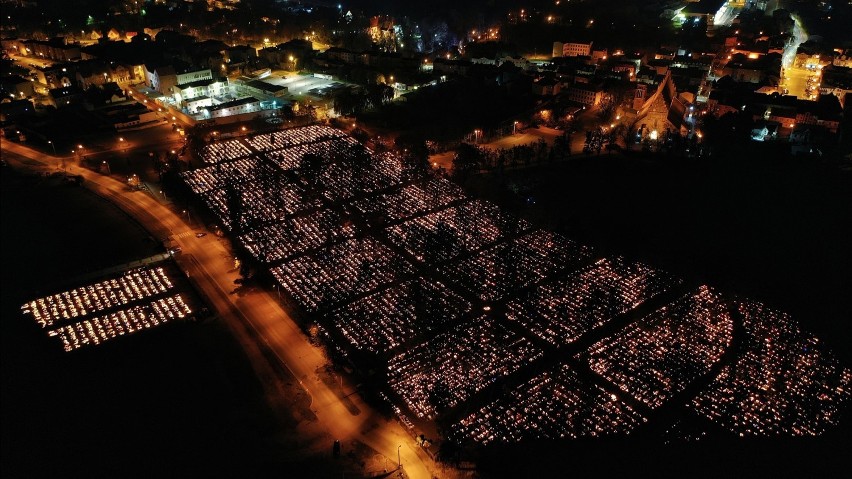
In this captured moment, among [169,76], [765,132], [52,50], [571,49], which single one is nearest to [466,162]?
[765,132]

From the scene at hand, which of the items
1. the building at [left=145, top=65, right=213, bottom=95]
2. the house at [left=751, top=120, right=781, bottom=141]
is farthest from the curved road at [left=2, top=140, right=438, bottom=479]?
the house at [left=751, top=120, right=781, bottom=141]

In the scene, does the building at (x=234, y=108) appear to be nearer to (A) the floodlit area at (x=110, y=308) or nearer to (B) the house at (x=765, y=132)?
(A) the floodlit area at (x=110, y=308)

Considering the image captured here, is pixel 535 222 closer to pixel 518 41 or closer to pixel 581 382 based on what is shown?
pixel 581 382

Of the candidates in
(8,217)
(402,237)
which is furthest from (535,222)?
(8,217)

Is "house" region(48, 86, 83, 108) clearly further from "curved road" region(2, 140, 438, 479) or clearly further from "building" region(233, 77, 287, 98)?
"building" region(233, 77, 287, 98)

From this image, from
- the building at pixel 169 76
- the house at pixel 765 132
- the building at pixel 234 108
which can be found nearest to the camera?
the house at pixel 765 132

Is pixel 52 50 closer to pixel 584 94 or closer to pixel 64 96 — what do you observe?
pixel 64 96

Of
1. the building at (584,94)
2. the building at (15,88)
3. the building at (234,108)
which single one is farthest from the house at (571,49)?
the building at (15,88)
